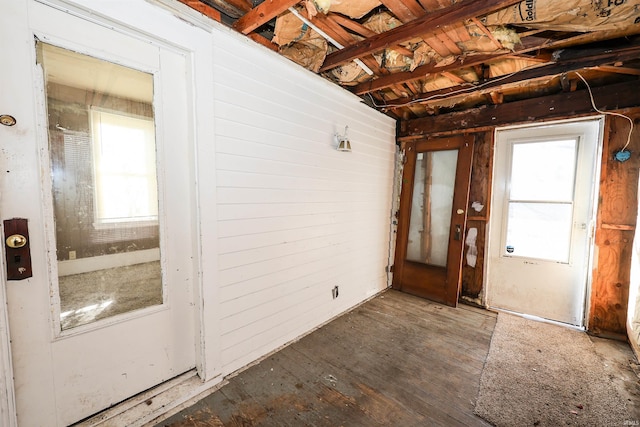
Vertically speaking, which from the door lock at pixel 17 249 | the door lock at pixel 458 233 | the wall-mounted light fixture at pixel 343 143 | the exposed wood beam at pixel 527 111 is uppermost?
the exposed wood beam at pixel 527 111

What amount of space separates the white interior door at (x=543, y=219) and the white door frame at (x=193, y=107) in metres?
3.26

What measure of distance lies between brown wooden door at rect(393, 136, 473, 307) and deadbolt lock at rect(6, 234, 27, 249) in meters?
3.70

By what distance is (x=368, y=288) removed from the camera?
3557 mm

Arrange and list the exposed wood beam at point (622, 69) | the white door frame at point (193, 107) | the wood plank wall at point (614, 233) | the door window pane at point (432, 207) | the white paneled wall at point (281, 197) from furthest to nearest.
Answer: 1. the door window pane at point (432, 207)
2. the wood plank wall at point (614, 233)
3. the exposed wood beam at point (622, 69)
4. the white paneled wall at point (281, 197)
5. the white door frame at point (193, 107)

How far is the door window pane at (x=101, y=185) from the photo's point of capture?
1.38 meters

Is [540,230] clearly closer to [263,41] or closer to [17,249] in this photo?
[263,41]

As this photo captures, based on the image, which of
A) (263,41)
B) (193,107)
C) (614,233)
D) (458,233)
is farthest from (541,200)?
(193,107)

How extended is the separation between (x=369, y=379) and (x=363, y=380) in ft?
0.16

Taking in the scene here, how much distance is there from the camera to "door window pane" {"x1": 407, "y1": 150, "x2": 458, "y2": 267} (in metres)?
3.47

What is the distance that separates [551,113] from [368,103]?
1.98 meters

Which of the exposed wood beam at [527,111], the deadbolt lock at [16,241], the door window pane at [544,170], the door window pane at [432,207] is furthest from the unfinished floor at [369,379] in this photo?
the exposed wood beam at [527,111]

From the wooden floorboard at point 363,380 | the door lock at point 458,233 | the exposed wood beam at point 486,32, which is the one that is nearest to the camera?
the wooden floorboard at point 363,380

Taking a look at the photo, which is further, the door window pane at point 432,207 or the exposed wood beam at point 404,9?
the door window pane at point 432,207

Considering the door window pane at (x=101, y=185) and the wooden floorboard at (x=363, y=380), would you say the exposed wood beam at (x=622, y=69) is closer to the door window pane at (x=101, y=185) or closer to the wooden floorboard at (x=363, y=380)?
the wooden floorboard at (x=363, y=380)
